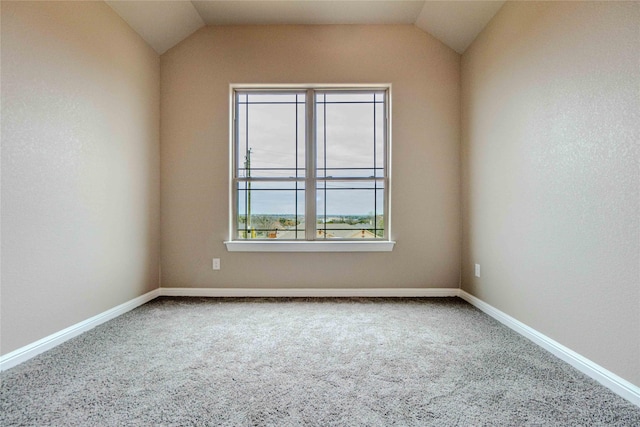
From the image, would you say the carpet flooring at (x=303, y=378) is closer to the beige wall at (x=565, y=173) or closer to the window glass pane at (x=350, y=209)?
the beige wall at (x=565, y=173)

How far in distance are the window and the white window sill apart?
0.13m

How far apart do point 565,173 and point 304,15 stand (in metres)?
2.60

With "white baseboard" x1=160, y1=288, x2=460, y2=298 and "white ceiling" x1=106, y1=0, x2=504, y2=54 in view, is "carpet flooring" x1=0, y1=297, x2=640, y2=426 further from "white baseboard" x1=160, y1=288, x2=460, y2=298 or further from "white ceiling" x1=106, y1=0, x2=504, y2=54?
"white ceiling" x1=106, y1=0, x2=504, y2=54

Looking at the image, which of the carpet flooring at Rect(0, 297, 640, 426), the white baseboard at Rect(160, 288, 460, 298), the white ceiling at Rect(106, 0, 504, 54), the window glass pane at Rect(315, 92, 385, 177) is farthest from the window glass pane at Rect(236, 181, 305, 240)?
the white ceiling at Rect(106, 0, 504, 54)

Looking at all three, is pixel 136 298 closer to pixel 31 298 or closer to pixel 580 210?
pixel 31 298

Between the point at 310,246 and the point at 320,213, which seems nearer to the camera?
the point at 310,246

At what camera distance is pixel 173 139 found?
128 inches

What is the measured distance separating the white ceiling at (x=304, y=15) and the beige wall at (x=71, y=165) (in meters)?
0.22

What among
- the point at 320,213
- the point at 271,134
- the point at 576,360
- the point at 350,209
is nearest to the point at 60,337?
the point at 320,213

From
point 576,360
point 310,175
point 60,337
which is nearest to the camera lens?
point 576,360

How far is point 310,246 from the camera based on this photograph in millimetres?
3236

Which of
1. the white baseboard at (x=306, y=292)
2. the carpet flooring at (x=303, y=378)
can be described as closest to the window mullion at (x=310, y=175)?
the white baseboard at (x=306, y=292)

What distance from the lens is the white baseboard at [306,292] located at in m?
3.24

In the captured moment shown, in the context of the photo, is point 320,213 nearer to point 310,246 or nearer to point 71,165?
point 310,246
